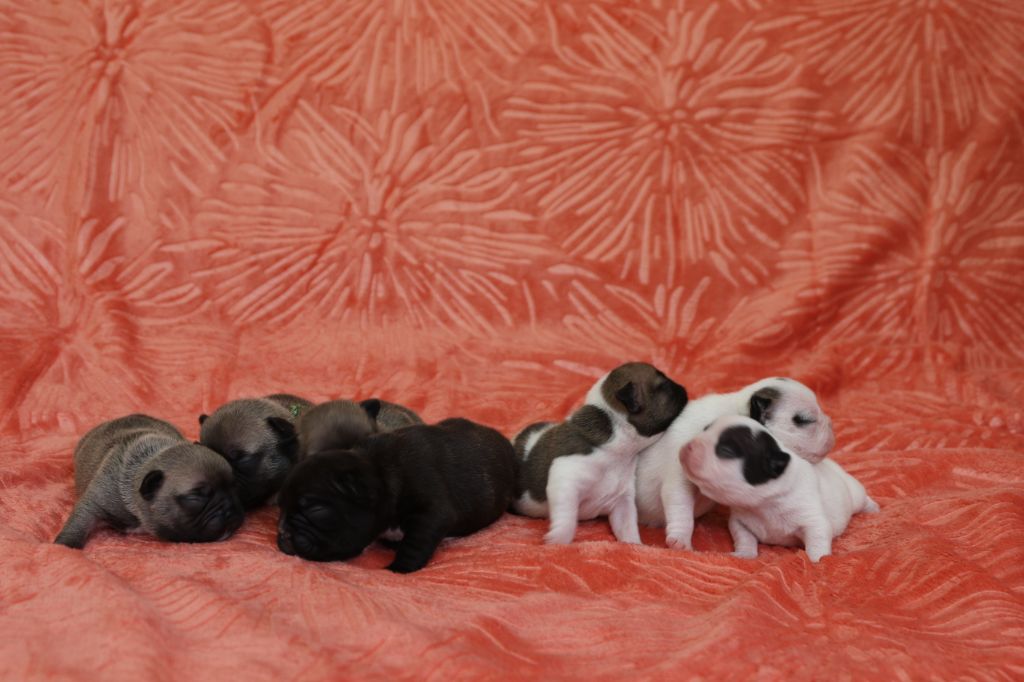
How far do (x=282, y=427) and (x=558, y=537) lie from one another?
27.8 inches

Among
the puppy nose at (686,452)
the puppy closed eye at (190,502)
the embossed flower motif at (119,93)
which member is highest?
the embossed flower motif at (119,93)

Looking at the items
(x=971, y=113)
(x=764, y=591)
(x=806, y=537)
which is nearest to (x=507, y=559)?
(x=764, y=591)

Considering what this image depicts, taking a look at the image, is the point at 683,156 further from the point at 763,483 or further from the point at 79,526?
the point at 79,526

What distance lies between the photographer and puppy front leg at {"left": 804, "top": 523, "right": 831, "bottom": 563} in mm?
1993

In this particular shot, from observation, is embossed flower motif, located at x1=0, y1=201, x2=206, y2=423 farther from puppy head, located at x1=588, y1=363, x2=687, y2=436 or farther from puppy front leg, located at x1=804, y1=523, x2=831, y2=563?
puppy front leg, located at x1=804, y1=523, x2=831, y2=563

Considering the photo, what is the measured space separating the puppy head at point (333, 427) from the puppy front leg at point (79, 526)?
455 millimetres

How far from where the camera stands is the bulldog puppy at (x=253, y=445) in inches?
89.3

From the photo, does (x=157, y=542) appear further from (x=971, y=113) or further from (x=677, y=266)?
(x=971, y=113)

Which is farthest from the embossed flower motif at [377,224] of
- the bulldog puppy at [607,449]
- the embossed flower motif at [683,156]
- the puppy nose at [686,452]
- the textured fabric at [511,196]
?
the puppy nose at [686,452]

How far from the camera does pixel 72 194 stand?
317 centimetres

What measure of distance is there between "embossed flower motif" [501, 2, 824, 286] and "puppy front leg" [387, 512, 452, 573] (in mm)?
1496

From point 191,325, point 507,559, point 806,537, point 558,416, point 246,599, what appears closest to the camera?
point 246,599

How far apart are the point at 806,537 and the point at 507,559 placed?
640 mm

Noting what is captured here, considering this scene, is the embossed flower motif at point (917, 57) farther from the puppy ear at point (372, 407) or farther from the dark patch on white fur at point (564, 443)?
the puppy ear at point (372, 407)
